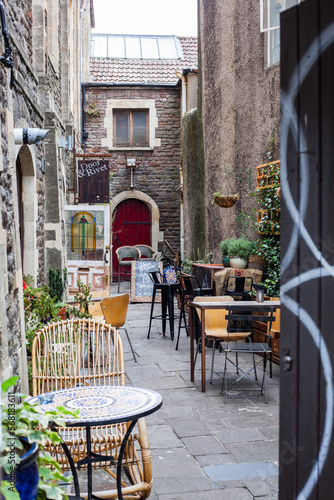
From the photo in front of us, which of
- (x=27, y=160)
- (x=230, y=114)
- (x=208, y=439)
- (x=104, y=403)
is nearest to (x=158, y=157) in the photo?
(x=230, y=114)

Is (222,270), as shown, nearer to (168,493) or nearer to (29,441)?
(168,493)

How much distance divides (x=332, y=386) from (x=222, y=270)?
6.03m

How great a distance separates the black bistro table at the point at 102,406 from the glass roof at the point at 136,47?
1667 cm

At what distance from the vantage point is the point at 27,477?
1.49 meters

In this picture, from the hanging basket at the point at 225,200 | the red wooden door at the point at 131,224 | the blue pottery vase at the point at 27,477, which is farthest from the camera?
the red wooden door at the point at 131,224

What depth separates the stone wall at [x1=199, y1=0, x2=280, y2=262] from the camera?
27.7 feet

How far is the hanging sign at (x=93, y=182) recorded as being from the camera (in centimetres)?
1166

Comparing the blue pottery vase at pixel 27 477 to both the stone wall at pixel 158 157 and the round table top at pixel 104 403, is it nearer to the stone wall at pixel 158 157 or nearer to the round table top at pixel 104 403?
the round table top at pixel 104 403

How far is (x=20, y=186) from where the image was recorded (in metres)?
6.39

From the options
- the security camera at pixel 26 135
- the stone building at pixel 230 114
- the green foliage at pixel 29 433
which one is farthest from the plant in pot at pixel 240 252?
the green foliage at pixel 29 433

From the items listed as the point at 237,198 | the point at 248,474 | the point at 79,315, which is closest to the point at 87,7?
the point at 237,198

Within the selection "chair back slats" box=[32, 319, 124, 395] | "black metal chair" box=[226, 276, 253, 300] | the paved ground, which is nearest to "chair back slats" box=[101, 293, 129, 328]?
the paved ground

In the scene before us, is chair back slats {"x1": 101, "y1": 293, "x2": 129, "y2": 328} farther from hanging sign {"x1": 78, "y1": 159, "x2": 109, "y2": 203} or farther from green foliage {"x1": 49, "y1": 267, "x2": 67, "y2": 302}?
hanging sign {"x1": 78, "y1": 159, "x2": 109, "y2": 203}

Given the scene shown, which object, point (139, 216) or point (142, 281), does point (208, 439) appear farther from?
point (139, 216)
